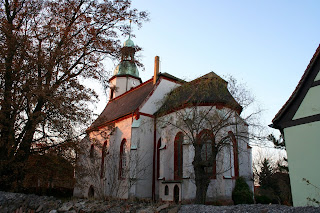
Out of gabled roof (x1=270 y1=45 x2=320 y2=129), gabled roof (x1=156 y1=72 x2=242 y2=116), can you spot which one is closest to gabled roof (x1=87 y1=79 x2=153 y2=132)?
gabled roof (x1=156 y1=72 x2=242 y2=116)

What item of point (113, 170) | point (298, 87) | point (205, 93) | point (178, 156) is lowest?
point (113, 170)

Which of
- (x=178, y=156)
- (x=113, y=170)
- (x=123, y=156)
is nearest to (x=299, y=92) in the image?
(x=178, y=156)

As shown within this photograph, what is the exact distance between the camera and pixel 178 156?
19.2m

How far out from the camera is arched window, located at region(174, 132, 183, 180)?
61.1 feet

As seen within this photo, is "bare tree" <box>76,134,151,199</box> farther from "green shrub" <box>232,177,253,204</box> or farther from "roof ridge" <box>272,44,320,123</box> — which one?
"roof ridge" <box>272,44,320,123</box>

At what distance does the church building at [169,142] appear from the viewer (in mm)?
14234

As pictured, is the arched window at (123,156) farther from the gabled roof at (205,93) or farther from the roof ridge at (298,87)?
the roof ridge at (298,87)

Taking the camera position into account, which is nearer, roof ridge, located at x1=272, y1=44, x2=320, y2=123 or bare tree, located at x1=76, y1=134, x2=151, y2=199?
roof ridge, located at x1=272, y1=44, x2=320, y2=123

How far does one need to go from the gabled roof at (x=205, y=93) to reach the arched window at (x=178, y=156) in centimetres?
402

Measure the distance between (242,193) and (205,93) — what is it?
262 inches

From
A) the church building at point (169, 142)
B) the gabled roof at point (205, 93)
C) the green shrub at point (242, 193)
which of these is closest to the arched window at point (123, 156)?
the church building at point (169, 142)

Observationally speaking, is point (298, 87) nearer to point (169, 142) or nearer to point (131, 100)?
point (169, 142)

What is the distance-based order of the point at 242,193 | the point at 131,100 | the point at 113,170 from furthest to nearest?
the point at 131,100
the point at 113,170
the point at 242,193

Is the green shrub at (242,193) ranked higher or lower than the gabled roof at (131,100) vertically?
lower
